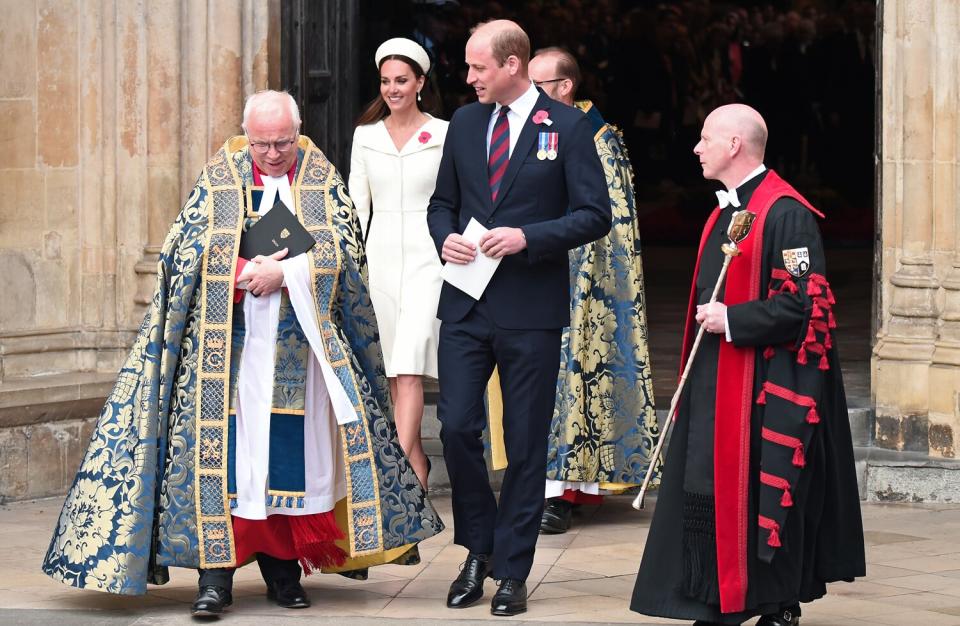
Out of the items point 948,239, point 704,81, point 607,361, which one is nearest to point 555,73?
point 607,361

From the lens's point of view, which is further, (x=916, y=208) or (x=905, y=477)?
(x=916, y=208)

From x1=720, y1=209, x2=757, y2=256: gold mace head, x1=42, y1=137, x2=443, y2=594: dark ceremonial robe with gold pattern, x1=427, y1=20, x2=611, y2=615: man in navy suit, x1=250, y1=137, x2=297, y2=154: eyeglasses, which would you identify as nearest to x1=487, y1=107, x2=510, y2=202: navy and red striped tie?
x1=427, y1=20, x2=611, y2=615: man in navy suit

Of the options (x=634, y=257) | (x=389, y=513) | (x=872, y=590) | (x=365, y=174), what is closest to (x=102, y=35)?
(x=365, y=174)

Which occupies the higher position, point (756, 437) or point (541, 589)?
point (756, 437)

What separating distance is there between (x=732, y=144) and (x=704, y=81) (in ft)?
46.1

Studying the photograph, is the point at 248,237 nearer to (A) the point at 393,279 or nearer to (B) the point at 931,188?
(A) the point at 393,279

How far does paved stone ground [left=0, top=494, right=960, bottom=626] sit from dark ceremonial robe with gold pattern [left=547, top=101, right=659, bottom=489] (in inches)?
11.1

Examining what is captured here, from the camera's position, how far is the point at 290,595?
6.61 metres

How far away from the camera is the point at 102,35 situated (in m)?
9.12

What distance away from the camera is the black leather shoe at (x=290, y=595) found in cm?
660

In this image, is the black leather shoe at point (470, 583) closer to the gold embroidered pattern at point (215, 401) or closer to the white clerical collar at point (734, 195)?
the gold embroidered pattern at point (215, 401)

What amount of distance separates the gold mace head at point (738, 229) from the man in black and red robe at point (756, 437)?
0.08 feet

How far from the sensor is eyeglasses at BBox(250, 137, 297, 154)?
6.45m

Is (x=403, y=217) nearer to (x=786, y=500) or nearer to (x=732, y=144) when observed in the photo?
(x=732, y=144)
